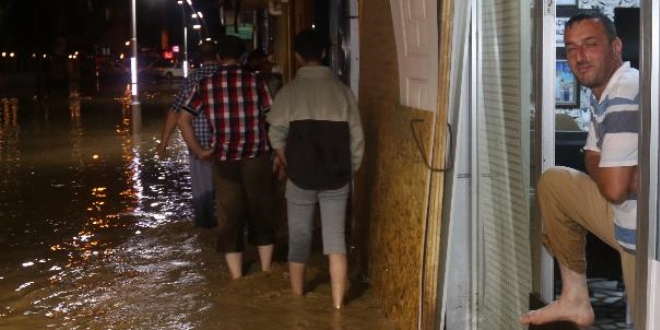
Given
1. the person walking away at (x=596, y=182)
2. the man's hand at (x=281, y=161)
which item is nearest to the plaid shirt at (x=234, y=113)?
the man's hand at (x=281, y=161)

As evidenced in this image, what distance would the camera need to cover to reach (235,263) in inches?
283

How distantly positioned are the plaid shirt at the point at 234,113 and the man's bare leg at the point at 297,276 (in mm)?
879

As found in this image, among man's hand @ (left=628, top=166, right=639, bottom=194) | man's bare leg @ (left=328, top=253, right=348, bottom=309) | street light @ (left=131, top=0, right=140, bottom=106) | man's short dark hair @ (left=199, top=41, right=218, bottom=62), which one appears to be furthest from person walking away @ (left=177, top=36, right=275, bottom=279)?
street light @ (left=131, top=0, right=140, bottom=106)

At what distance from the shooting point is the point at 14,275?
7.57m

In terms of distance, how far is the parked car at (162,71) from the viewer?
65425mm

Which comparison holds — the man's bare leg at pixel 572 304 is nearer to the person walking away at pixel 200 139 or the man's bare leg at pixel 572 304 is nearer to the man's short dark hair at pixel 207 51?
the person walking away at pixel 200 139

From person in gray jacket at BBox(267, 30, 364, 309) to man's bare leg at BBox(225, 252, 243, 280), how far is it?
0.95m

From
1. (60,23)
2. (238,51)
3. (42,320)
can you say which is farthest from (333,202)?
(60,23)

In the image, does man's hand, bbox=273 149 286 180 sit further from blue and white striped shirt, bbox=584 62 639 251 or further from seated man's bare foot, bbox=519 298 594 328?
blue and white striped shirt, bbox=584 62 639 251

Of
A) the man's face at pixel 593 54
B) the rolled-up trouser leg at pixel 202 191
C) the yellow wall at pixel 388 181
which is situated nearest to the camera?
the man's face at pixel 593 54

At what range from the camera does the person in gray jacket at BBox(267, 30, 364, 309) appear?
6.06 meters

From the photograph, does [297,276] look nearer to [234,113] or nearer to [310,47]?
[234,113]

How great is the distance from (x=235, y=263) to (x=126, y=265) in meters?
1.18

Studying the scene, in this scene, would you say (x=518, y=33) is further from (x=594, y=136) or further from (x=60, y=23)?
(x=60, y=23)
